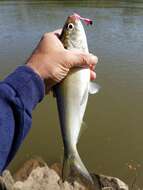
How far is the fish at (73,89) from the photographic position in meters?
2.57

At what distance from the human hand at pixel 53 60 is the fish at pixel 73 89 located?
0.06m

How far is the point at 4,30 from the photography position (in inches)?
768

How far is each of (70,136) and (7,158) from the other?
0.86 m

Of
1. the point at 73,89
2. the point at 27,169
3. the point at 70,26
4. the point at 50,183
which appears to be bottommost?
the point at 27,169

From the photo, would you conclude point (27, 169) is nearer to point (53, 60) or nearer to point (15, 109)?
point (53, 60)

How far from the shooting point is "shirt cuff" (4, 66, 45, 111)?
2047 mm

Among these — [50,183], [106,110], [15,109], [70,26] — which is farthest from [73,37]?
[106,110]

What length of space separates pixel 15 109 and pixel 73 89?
2.26 feet

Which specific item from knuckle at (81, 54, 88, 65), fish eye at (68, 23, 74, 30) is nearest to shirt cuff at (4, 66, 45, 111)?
knuckle at (81, 54, 88, 65)

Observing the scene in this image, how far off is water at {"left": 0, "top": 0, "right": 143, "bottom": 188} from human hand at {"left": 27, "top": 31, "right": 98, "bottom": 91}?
14.9 ft

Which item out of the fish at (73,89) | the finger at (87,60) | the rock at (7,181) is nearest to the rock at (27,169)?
the rock at (7,181)

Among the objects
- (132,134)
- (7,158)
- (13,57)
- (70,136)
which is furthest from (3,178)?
(13,57)

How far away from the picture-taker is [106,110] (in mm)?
9195

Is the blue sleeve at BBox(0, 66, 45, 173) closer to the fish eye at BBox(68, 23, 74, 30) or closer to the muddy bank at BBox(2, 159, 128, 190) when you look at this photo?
the fish eye at BBox(68, 23, 74, 30)
